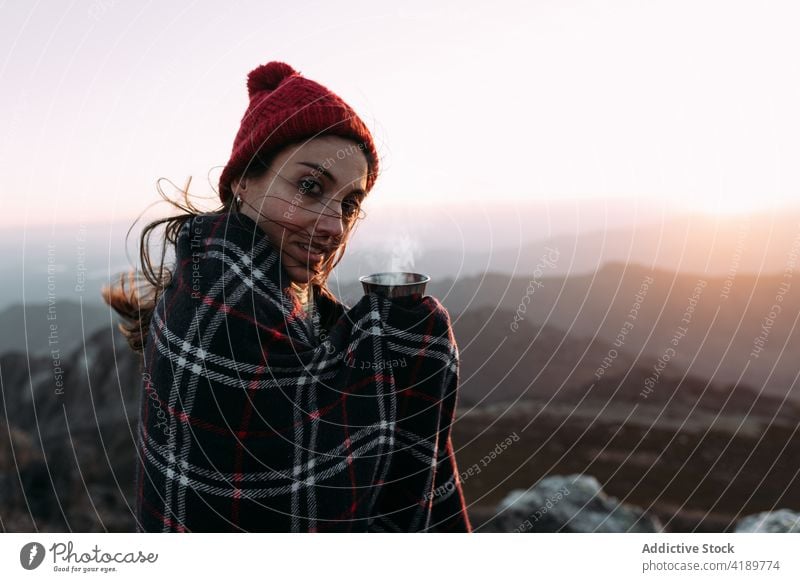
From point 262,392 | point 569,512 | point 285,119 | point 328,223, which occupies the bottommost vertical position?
point 569,512

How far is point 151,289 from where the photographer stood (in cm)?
224

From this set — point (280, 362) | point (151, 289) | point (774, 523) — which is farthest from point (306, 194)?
point (774, 523)

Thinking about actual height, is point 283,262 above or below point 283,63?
below

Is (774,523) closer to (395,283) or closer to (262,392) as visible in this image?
(395,283)

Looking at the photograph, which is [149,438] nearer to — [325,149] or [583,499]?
[325,149]

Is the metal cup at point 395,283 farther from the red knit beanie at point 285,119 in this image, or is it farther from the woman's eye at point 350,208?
the red knit beanie at point 285,119

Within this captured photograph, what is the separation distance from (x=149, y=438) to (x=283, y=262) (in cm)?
67

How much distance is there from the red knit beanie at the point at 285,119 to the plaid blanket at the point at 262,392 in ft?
0.76

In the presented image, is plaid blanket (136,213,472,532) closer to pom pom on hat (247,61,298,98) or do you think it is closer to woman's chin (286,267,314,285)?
woman's chin (286,267,314,285)

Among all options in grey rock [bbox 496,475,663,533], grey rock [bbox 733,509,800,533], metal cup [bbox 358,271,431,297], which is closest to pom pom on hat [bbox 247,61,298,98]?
metal cup [bbox 358,271,431,297]

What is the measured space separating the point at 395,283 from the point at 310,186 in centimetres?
39

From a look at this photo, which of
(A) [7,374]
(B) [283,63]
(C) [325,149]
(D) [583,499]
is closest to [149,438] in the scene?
(C) [325,149]

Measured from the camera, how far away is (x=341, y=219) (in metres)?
1.80

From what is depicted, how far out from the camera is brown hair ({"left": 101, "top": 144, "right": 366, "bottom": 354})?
6.76 feet
